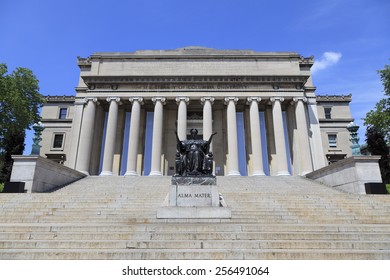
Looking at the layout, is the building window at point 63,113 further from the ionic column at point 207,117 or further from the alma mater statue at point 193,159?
the alma mater statue at point 193,159

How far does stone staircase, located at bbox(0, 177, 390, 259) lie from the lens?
5.79 metres

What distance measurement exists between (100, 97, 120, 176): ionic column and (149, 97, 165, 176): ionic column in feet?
15.7

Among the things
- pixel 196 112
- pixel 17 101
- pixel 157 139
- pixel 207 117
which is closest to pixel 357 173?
pixel 207 117

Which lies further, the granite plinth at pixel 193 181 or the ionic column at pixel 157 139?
the ionic column at pixel 157 139

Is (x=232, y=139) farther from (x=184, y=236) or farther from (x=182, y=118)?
(x=184, y=236)

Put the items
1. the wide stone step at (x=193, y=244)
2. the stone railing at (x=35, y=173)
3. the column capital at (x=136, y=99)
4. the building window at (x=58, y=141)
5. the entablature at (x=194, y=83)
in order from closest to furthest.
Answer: the wide stone step at (x=193, y=244)
the stone railing at (x=35, y=173)
the column capital at (x=136, y=99)
the entablature at (x=194, y=83)
the building window at (x=58, y=141)

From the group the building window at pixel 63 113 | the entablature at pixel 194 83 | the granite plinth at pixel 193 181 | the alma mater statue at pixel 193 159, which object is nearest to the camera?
the granite plinth at pixel 193 181

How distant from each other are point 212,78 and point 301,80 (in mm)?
11239

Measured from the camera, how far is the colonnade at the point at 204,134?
28188mm

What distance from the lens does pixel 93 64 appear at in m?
33.7

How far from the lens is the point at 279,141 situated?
2900cm

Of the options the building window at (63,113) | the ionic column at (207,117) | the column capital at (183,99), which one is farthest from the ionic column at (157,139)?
the building window at (63,113)

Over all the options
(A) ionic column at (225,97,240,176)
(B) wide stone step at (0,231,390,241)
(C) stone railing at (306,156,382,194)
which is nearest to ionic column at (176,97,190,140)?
(A) ionic column at (225,97,240,176)

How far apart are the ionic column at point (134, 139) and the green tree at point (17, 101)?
36.1 feet
